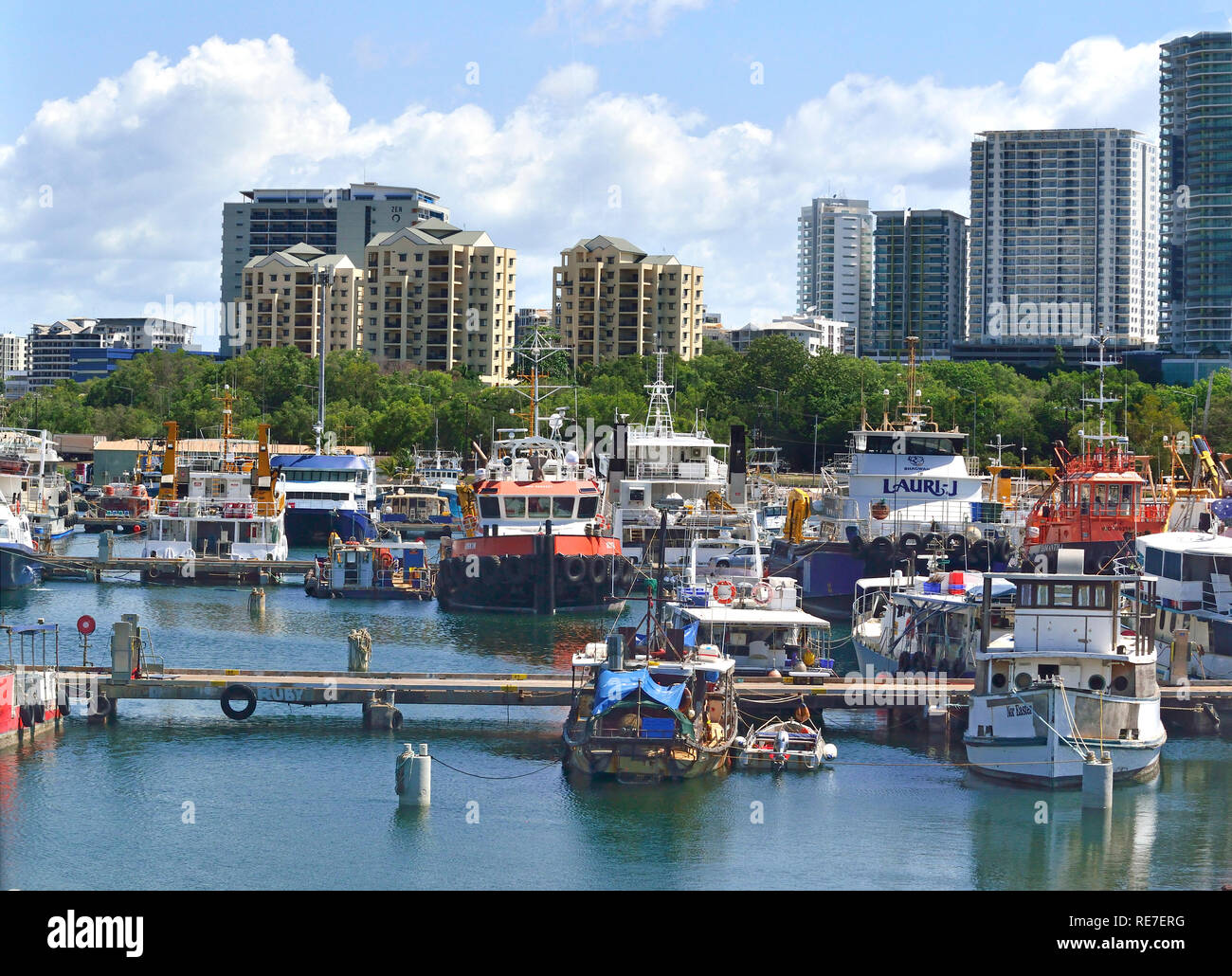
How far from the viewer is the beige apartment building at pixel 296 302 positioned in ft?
616

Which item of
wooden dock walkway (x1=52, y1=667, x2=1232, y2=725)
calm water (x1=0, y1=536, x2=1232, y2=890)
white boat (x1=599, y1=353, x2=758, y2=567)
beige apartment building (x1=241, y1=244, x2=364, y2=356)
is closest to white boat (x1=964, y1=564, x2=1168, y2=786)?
calm water (x1=0, y1=536, x2=1232, y2=890)

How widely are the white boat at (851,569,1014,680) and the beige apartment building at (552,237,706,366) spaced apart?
135m

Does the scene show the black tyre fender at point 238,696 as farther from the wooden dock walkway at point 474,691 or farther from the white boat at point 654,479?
the white boat at point 654,479

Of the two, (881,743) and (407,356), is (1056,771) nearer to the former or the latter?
(881,743)

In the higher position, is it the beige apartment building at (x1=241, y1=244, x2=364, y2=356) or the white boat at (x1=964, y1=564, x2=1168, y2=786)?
the beige apartment building at (x1=241, y1=244, x2=364, y2=356)

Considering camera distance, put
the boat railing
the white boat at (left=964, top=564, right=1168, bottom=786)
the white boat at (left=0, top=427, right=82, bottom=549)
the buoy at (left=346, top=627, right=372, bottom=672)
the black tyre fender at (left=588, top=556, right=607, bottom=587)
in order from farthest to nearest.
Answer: the boat railing → the white boat at (left=0, top=427, right=82, bottom=549) → the black tyre fender at (left=588, top=556, right=607, bottom=587) → the buoy at (left=346, top=627, right=372, bottom=672) → the white boat at (left=964, top=564, right=1168, bottom=786)

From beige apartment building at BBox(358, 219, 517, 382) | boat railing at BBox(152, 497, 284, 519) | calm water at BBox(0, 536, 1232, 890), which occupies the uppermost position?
beige apartment building at BBox(358, 219, 517, 382)

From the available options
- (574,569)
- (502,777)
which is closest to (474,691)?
(502,777)

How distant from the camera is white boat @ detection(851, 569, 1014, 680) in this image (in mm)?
40987

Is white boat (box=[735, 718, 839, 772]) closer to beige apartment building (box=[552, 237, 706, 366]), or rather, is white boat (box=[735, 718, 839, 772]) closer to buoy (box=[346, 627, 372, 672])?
buoy (box=[346, 627, 372, 672])

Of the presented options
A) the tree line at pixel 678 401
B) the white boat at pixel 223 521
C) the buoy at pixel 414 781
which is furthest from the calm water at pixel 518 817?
the tree line at pixel 678 401

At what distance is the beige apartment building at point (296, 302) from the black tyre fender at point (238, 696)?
149 m

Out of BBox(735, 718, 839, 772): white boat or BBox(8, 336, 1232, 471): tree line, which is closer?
BBox(735, 718, 839, 772): white boat

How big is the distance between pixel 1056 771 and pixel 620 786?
8.30 metres
